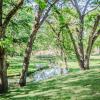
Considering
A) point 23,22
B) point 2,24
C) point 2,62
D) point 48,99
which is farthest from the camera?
point 23,22

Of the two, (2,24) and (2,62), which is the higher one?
(2,24)

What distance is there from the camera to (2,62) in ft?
47.4

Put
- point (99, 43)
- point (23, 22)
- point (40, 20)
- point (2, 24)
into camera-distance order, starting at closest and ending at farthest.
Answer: point (2, 24) → point (40, 20) → point (23, 22) → point (99, 43)

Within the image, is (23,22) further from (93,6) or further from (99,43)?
(99,43)

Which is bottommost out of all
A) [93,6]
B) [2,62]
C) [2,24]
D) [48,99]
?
[48,99]

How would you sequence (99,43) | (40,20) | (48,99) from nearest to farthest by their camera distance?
(48,99) < (40,20) < (99,43)

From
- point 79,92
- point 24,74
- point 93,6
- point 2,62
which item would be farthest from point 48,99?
point 93,6

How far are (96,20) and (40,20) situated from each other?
521cm

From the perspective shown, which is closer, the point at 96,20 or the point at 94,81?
the point at 94,81

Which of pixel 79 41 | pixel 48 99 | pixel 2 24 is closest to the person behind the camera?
pixel 48 99

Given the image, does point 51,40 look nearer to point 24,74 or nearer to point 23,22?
point 23,22

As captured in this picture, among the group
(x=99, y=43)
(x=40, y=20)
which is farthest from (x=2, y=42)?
(x=99, y=43)

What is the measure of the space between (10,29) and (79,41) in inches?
215

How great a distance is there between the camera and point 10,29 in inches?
796
